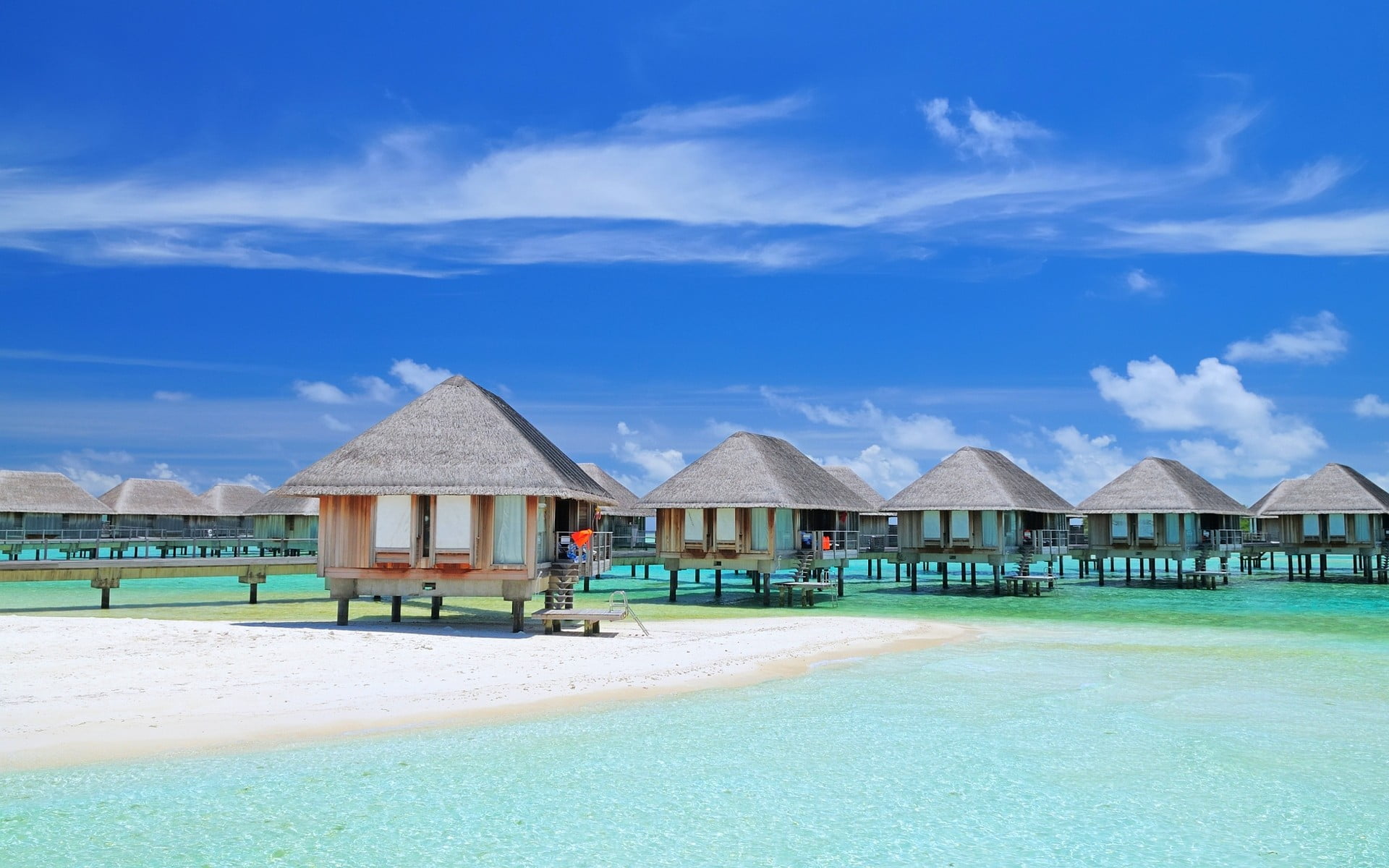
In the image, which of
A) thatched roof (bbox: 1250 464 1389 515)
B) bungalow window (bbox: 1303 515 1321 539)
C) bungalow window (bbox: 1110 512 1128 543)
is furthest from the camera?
bungalow window (bbox: 1303 515 1321 539)

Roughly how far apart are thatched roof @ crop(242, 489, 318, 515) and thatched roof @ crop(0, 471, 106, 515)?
7006 mm

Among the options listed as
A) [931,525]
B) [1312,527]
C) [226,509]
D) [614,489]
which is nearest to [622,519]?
[614,489]

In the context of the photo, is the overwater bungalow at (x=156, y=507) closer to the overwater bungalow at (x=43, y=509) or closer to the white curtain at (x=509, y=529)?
the overwater bungalow at (x=43, y=509)

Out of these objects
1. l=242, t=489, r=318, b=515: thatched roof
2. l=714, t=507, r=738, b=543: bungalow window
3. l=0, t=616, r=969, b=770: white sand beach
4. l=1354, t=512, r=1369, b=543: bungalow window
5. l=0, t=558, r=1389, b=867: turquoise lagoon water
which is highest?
l=242, t=489, r=318, b=515: thatched roof

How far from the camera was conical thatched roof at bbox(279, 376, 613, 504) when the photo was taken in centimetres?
1973

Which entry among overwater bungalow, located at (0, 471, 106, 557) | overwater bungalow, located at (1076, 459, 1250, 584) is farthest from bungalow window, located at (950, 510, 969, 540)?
overwater bungalow, located at (0, 471, 106, 557)

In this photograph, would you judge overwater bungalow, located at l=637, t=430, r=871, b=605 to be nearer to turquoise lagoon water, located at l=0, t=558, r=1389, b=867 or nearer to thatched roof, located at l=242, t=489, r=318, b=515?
turquoise lagoon water, located at l=0, t=558, r=1389, b=867

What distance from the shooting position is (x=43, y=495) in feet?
162

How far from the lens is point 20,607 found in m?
29.6

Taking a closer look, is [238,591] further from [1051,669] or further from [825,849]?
[825,849]

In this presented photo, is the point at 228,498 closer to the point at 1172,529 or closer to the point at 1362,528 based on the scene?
the point at 1172,529

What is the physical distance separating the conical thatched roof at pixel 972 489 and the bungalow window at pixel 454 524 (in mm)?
21281

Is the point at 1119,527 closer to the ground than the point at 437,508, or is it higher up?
closer to the ground

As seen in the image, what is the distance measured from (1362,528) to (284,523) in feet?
171
